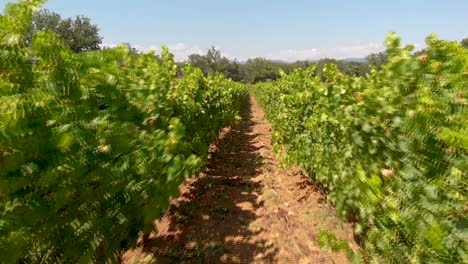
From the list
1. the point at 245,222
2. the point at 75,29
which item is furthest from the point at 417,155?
the point at 75,29

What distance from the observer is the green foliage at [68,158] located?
1857 millimetres

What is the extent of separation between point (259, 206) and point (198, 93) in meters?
2.57

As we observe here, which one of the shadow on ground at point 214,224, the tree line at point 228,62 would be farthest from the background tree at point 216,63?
the shadow on ground at point 214,224

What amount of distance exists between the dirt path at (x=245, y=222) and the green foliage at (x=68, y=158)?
149 centimetres

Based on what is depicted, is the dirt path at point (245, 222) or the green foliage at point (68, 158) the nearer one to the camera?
the green foliage at point (68, 158)

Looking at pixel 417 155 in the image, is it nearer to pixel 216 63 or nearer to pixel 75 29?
pixel 75 29

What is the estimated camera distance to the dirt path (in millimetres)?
4438

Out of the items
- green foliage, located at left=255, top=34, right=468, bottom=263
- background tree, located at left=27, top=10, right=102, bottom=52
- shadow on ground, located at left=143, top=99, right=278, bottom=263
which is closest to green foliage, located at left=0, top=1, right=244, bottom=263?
shadow on ground, located at left=143, top=99, right=278, bottom=263

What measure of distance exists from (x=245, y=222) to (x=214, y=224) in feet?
1.57

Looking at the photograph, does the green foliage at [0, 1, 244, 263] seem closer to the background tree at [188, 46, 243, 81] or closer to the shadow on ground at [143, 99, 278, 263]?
the shadow on ground at [143, 99, 278, 263]

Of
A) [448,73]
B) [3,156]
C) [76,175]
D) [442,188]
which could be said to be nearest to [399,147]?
[442,188]

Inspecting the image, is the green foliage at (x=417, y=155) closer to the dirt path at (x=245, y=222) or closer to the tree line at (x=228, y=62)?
the dirt path at (x=245, y=222)

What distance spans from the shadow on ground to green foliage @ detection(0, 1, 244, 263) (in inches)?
55.9

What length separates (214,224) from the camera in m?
5.30
